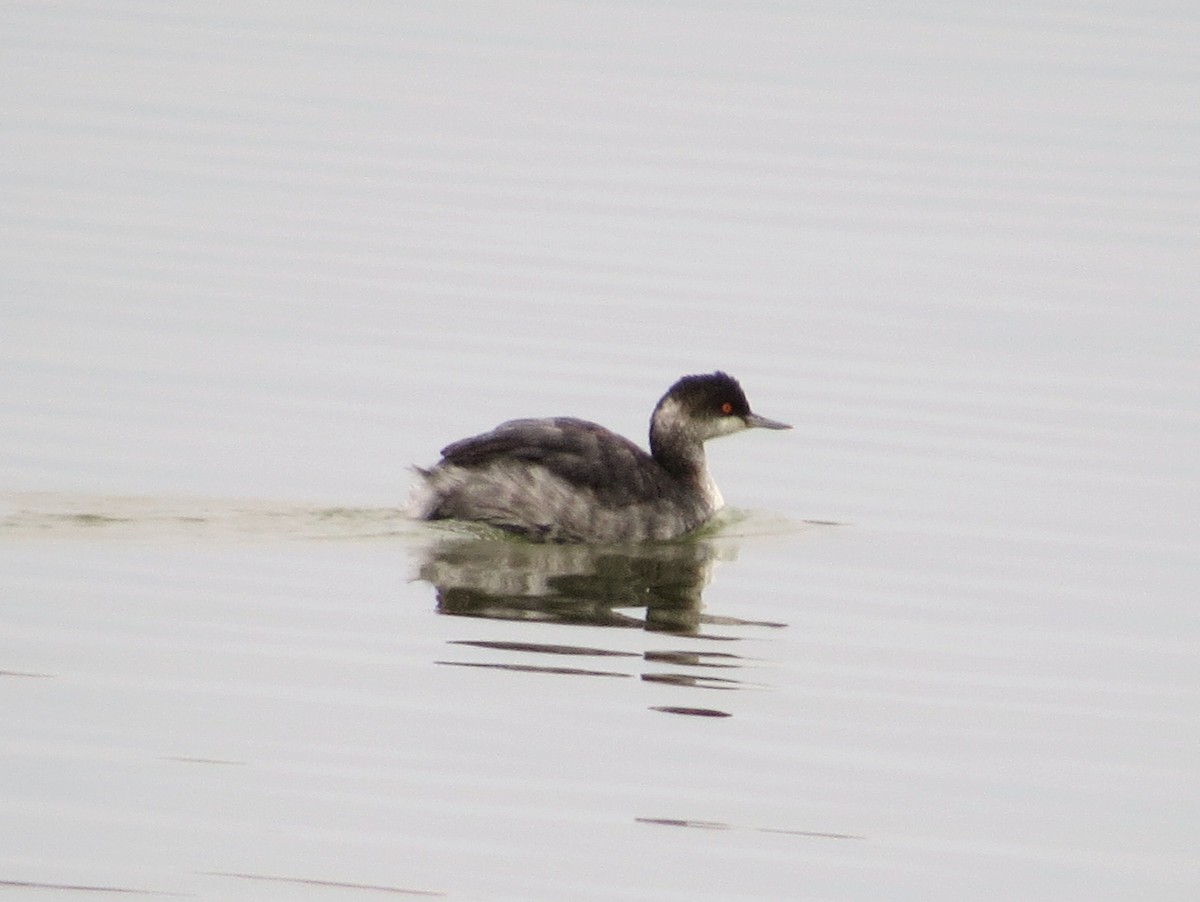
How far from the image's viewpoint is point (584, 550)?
1266cm

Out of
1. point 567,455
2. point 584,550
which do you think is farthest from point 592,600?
point 567,455

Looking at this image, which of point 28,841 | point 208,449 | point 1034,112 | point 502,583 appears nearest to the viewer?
point 28,841

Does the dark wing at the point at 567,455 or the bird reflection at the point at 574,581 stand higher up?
the dark wing at the point at 567,455

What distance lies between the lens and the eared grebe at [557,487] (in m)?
12.5

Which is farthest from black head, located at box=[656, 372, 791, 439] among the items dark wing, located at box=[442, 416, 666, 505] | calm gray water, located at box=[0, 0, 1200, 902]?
dark wing, located at box=[442, 416, 666, 505]

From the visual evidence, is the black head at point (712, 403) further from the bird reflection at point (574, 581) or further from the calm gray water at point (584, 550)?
the bird reflection at point (574, 581)

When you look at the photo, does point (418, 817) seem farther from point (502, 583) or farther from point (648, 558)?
point (648, 558)

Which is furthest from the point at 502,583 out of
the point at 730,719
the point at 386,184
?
the point at 386,184

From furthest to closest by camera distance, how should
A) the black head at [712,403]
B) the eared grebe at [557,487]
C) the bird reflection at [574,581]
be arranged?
the black head at [712,403]
the eared grebe at [557,487]
the bird reflection at [574,581]

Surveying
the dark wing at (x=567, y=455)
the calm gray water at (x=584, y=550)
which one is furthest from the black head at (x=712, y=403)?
the dark wing at (x=567, y=455)

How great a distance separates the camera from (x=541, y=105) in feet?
117

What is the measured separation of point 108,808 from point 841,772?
262cm

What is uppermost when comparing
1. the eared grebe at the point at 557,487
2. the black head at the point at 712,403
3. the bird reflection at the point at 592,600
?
the black head at the point at 712,403

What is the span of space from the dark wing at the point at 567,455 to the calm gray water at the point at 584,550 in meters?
0.38
